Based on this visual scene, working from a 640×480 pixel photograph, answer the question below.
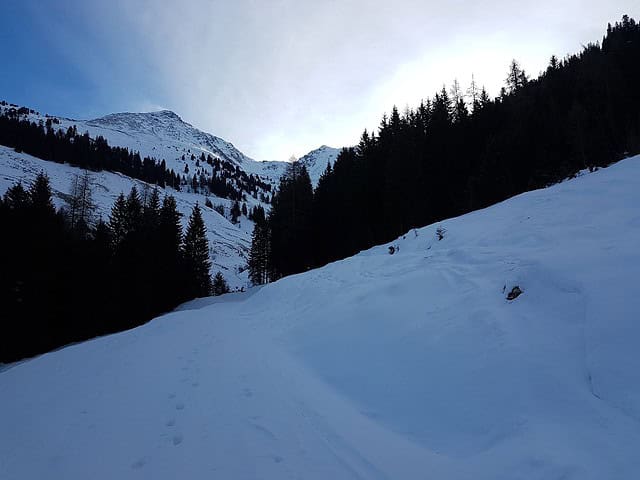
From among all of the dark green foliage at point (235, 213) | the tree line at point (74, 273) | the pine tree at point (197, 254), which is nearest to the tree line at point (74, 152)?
the dark green foliage at point (235, 213)

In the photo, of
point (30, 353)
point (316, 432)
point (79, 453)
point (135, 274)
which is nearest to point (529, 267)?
point (316, 432)

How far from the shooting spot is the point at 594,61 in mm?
38781

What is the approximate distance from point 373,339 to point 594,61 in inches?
2042

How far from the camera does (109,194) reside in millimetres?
103375

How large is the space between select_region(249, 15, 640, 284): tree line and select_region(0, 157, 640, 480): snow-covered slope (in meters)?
23.0

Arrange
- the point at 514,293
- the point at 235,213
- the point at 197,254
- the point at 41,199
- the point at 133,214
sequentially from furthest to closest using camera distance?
the point at 235,213, the point at 197,254, the point at 133,214, the point at 41,199, the point at 514,293

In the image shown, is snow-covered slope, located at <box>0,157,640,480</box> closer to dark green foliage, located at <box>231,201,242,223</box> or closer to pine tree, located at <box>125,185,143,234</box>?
pine tree, located at <box>125,185,143,234</box>

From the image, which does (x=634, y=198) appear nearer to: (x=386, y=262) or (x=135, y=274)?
(x=386, y=262)

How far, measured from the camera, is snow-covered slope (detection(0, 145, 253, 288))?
8275 centimetres

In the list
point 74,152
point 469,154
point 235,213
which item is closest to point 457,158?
point 469,154

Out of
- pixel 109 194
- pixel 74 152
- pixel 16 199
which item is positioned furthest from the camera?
pixel 74 152

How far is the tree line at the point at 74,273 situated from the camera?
21.3 m

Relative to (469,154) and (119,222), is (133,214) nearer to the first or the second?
(119,222)

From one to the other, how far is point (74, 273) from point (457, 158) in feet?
129
